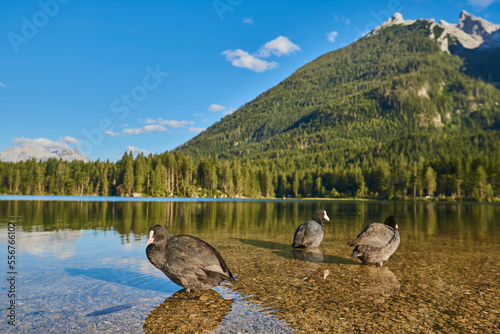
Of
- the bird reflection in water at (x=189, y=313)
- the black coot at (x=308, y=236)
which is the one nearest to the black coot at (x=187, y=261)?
the bird reflection in water at (x=189, y=313)

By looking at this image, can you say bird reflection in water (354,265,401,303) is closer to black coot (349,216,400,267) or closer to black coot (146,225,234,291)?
black coot (349,216,400,267)

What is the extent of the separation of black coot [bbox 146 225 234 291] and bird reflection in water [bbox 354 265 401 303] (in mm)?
4302

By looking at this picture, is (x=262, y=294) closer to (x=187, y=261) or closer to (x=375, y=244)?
(x=187, y=261)

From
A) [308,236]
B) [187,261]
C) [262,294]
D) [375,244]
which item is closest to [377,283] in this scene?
[375,244]

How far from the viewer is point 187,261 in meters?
9.16

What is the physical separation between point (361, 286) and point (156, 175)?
526 ft

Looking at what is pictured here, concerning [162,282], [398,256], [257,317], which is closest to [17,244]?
[162,282]

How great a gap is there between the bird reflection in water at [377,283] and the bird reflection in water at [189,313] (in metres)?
4.28

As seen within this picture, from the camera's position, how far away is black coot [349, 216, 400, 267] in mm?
13109

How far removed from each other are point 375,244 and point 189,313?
27.9 feet

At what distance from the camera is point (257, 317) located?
7656 mm

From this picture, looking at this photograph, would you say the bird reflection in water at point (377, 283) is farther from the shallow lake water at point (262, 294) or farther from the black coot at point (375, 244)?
the black coot at point (375, 244)

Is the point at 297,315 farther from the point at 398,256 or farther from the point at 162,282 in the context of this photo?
the point at 398,256

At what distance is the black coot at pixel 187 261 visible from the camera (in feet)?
30.0
